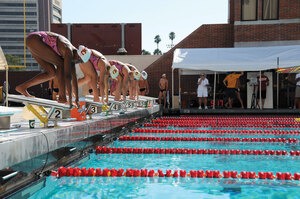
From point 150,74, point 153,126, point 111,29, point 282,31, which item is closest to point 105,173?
point 153,126

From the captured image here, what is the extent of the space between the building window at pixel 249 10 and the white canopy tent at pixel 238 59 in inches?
138

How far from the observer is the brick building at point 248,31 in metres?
16.1

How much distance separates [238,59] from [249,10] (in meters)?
5.18

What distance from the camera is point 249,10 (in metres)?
16.5

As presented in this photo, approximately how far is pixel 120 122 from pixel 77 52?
2680 millimetres

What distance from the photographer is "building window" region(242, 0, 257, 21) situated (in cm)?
1652

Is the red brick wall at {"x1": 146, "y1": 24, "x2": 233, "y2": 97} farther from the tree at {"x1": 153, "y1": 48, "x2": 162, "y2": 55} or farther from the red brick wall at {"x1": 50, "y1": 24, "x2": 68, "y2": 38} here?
the tree at {"x1": 153, "y1": 48, "x2": 162, "y2": 55}

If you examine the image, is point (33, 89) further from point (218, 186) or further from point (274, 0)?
point (218, 186)

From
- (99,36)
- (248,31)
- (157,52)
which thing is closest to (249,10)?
(248,31)

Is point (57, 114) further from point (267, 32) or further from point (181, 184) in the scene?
point (267, 32)

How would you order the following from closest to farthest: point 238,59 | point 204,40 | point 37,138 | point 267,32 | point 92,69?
point 37,138
point 92,69
point 238,59
point 267,32
point 204,40

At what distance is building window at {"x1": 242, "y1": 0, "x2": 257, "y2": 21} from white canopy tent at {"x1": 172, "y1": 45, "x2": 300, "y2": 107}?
11.5 ft

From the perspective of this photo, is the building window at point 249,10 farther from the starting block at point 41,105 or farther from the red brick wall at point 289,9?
the starting block at point 41,105

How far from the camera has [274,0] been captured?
16266mm
